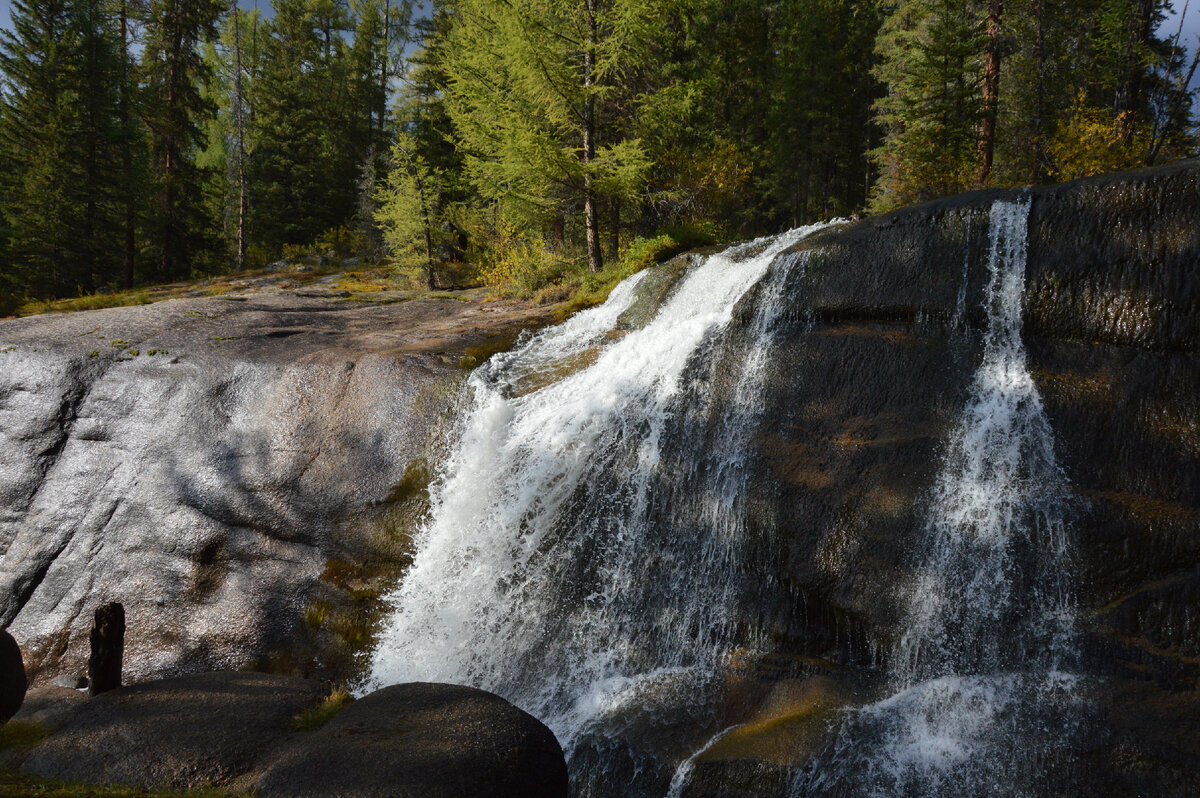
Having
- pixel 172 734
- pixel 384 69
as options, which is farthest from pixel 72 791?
pixel 384 69

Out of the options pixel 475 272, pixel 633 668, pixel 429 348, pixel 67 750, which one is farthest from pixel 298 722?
pixel 475 272

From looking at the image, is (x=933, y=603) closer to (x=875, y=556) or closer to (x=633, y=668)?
(x=875, y=556)

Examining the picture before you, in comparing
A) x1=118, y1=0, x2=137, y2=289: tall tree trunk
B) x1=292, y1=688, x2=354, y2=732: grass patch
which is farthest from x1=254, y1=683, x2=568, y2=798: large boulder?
x1=118, y1=0, x2=137, y2=289: tall tree trunk

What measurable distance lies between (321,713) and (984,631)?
5499mm

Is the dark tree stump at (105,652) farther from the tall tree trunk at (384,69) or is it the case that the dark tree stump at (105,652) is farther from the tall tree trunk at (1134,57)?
the tall tree trunk at (384,69)

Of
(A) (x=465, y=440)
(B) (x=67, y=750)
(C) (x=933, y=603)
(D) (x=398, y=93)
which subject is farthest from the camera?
(D) (x=398, y=93)

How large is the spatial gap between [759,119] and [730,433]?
89.0 ft

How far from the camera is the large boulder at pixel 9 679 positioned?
4.57 m

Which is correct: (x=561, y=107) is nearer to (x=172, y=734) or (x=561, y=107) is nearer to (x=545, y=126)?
(x=545, y=126)

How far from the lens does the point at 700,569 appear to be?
6.79 meters

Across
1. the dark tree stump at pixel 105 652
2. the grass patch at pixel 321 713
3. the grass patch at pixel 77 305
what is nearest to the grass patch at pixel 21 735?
the dark tree stump at pixel 105 652

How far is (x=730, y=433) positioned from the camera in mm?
7566

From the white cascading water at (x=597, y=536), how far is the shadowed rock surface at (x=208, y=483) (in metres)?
0.90

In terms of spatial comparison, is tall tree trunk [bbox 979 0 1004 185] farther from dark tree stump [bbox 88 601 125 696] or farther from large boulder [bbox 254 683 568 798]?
dark tree stump [bbox 88 601 125 696]
